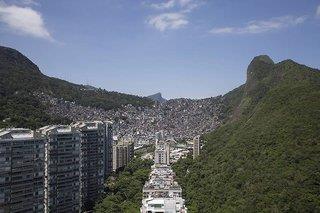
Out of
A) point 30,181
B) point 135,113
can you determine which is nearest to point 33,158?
point 30,181

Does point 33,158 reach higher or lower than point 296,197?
higher

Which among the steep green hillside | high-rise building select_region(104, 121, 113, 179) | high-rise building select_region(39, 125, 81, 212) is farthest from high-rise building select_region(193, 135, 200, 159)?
high-rise building select_region(39, 125, 81, 212)

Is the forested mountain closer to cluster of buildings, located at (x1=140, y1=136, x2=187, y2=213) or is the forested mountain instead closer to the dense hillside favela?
the dense hillside favela

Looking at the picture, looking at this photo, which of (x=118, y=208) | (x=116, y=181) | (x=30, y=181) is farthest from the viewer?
(x=116, y=181)

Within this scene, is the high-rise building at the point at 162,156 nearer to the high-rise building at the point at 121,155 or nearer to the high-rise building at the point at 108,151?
the high-rise building at the point at 121,155

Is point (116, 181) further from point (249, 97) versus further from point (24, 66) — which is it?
point (24, 66)

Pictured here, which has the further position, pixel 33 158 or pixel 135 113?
pixel 135 113
